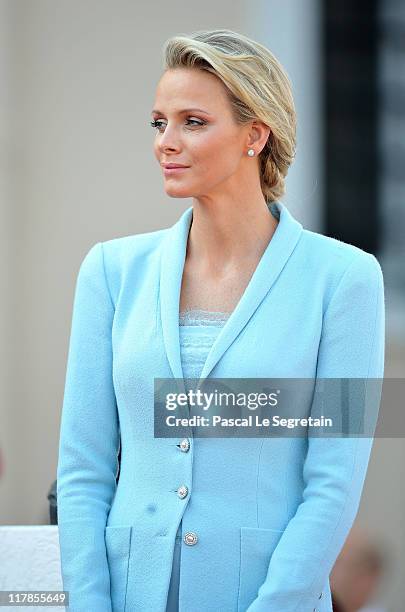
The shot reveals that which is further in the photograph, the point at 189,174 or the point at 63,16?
the point at 63,16

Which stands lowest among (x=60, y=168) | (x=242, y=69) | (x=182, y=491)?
(x=182, y=491)

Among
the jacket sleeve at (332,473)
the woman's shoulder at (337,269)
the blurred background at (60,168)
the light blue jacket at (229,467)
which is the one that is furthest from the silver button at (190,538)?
the blurred background at (60,168)

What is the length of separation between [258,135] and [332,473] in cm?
57

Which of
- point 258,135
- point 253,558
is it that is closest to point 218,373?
point 253,558

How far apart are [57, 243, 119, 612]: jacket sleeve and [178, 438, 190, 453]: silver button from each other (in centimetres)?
16

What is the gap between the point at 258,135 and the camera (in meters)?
2.11

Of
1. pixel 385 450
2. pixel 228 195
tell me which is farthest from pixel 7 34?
pixel 228 195

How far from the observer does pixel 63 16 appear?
173 inches

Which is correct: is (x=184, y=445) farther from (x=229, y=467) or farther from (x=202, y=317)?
(x=202, y=317)

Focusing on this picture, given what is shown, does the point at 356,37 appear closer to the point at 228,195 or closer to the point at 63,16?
the point at 63,16

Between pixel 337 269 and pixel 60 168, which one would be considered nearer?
pixel 337 269

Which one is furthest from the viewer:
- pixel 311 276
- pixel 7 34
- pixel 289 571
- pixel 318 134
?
pixel 318 134

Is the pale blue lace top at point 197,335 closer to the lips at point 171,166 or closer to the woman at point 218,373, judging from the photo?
the woman at point 218,373

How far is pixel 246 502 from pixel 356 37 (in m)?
3.06
